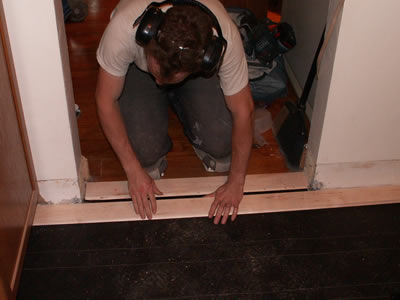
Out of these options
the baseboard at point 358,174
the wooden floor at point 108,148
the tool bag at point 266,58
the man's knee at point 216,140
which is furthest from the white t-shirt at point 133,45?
the tool bag at point 266,58

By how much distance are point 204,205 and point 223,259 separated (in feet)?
0.89

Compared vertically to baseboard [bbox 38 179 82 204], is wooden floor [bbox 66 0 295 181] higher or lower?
lower

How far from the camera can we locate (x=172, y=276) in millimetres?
1551

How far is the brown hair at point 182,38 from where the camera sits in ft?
4.09

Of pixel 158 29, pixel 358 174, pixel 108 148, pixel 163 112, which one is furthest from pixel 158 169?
pixel 158 29

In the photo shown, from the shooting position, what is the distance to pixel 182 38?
124 cm

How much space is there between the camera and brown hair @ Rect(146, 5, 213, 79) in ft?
4.09

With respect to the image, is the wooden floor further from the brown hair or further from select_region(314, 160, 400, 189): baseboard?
the brown hair

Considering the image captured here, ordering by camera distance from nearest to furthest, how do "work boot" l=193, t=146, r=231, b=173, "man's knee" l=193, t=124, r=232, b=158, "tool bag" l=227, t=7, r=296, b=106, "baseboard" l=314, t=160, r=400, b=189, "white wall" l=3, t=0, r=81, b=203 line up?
"white wall" l=3, t=0, r=81, b=203
"baseboard" l=314, t=160, r=400, b=189
"man's knee" l=193, t=124, r=232, b=158
"work boot" l=193, t=146, r=231, b=173
"tool bag" l=227, t=7, r=296, b=106

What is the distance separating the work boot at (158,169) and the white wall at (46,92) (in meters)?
0.40

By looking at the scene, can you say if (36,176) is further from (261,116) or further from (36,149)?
(261,116)

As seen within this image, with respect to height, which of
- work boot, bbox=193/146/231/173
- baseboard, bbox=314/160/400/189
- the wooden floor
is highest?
baseboard, bbox=314/160/400/189

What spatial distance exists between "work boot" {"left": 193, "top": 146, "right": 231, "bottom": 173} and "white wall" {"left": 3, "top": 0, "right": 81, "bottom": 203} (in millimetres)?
663

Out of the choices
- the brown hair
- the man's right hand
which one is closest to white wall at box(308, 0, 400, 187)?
the brown hair
